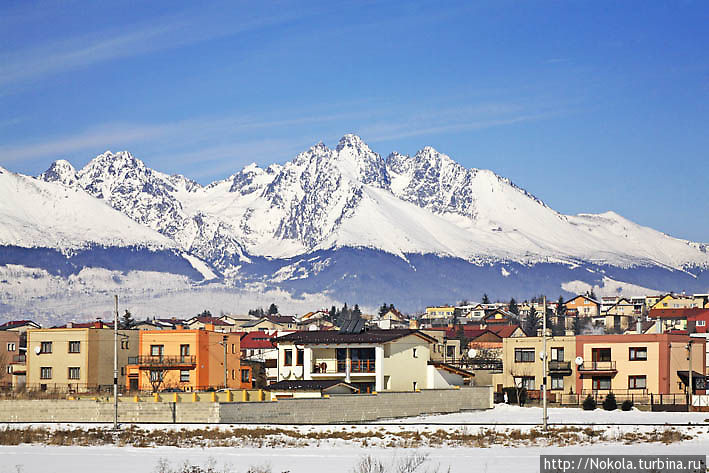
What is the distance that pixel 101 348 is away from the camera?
9625cm

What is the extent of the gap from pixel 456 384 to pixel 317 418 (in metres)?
21.3

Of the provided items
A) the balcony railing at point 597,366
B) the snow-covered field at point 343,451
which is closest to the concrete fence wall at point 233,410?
the snow-covered field at point 343,451

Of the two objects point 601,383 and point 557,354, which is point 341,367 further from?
point 601,383

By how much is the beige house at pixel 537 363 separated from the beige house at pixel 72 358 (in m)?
29.1

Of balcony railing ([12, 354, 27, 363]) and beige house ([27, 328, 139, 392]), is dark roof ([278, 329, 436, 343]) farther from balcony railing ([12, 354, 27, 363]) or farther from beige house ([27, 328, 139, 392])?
balcony railing ([12, 354, 27, 363])

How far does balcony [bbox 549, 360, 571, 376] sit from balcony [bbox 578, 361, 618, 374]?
0.87 m

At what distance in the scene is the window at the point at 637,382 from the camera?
90062 mm

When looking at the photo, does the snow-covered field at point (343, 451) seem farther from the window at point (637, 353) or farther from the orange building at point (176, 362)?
the orange building at point (176, 362)

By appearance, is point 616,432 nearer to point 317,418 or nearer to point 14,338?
point 317,418

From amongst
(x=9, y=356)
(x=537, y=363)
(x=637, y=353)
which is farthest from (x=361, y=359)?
(x=9, y=356)

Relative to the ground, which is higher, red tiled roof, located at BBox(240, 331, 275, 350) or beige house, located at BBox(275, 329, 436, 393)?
red tiled roof, located at BBox(240, 331, 275, 350)

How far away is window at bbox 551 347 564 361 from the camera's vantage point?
9350cm

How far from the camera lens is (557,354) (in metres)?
93.7

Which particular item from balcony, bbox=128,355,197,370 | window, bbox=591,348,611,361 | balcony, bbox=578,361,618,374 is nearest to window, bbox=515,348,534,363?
balcony, bbox=578,361,618,374
